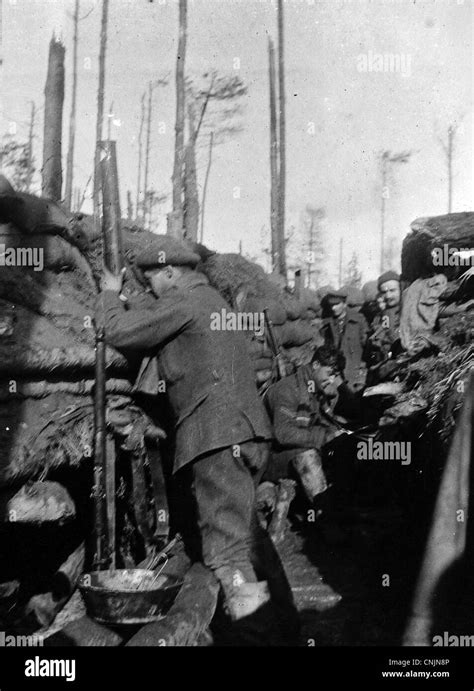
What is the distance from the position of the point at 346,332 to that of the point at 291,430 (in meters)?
3.77

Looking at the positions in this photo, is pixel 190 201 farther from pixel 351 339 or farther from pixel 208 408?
pixel 208 408

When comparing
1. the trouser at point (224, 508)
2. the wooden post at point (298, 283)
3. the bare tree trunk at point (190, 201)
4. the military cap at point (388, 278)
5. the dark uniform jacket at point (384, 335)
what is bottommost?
the trouser at point (224, 508)

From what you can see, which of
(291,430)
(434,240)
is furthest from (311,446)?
(434,240)

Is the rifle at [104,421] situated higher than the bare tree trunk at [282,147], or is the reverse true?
the bare tree trunk at [282,147]

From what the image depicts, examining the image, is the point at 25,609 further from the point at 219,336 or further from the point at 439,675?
the point at 439,675

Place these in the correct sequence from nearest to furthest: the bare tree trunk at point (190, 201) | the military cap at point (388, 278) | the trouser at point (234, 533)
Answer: the trouser at point (234, 533)
the military cap at point (388, 278)
the bare tree trunk at point (190, 201)

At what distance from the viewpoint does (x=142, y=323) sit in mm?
3525

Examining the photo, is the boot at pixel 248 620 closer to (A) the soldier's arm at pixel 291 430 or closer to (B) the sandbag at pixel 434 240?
(A) the soldier's arm at pixel 291 430

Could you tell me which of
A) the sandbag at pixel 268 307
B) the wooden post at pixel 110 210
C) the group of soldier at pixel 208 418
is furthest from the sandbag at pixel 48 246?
the sandbag at pixel 268 307

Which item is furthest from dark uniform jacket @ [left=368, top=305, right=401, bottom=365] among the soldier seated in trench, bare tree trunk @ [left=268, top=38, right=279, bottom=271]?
bare tree trunk @ [left=268, top=38, right=279, bottom=271]

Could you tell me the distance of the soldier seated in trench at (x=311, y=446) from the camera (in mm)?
5430

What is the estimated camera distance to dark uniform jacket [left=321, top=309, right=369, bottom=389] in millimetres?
9027

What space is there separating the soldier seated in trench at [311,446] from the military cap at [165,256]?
7.86 ft

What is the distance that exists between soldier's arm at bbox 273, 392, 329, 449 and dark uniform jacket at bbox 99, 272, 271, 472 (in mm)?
2168
